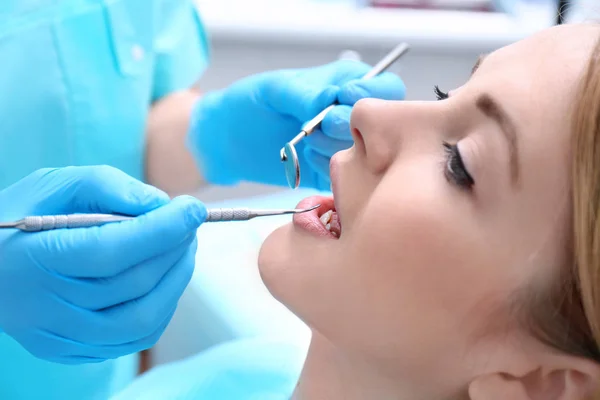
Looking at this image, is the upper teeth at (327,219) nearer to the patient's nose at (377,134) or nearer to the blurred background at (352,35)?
the patient's nose at (377,134)

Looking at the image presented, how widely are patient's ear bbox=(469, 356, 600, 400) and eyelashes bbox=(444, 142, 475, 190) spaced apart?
224mm

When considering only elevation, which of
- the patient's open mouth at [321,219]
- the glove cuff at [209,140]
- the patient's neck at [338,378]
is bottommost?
the patient's neck at [338,378]

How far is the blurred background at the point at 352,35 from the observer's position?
1.93 metres

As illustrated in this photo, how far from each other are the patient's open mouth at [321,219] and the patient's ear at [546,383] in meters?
0.26

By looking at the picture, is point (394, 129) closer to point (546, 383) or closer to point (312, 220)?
point (312, 220)

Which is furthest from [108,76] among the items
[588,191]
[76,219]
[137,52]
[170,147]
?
[588,191]

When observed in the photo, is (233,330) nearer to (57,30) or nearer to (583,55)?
(57,30)

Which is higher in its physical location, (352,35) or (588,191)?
(588,191)

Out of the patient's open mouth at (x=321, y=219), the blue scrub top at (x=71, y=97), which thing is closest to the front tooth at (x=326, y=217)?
the patient's open mouth at (x=321, y=219)

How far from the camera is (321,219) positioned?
2.86ft

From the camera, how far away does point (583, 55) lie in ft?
2.33

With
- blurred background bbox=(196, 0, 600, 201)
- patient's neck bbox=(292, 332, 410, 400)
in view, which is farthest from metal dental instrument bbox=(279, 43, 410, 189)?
blurred background bbox=(196, 0, 600, 201)

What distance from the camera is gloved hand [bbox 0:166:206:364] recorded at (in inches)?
28.8

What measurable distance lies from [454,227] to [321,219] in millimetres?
213
